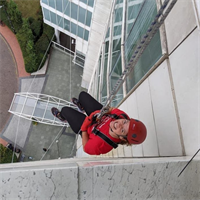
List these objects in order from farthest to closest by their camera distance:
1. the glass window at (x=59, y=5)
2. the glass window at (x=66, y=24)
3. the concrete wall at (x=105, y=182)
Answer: the glass window at (x=66, y=24) < the glass window at (x=59, y=5) < the concrete wall at (x=105, y=182)

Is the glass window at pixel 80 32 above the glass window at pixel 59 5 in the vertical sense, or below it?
below

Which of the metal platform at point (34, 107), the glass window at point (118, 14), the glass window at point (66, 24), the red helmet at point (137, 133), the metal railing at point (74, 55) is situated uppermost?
the glass window at point (118, 14)

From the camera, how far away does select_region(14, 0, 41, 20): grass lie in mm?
14617

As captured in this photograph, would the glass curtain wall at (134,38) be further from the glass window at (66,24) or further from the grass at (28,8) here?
the grass at (28,8)

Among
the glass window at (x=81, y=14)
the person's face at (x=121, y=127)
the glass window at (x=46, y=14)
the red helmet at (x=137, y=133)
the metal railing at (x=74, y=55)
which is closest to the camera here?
the red helmet at (x=137, y=133)

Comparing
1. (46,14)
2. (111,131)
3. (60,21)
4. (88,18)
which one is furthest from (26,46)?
(111,131)

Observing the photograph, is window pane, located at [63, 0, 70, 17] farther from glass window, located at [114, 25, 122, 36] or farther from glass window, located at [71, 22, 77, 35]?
glass window, located at [114, 25, 122, 36]

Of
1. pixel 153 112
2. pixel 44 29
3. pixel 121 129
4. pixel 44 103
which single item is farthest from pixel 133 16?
pixel 44 29

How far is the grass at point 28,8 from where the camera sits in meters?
14.6

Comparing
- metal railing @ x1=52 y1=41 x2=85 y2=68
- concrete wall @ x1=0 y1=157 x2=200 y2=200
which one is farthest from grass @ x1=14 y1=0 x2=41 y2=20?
concrete wall @ x1=0 y1=157 x2=200 y2=200

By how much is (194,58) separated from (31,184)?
1969 millimetres

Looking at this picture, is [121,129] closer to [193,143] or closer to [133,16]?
[193,143]

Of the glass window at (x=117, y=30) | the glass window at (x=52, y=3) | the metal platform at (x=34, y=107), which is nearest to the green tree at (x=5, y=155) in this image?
the metal platform at (x=34, y=107)

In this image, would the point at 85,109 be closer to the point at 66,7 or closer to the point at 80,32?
the point at 80,32
